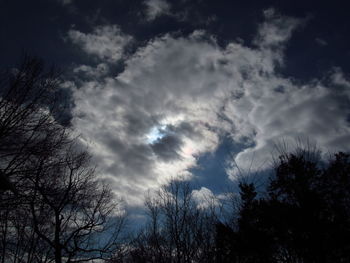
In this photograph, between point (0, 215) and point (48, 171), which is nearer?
point (0, 215)

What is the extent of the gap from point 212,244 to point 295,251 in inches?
262

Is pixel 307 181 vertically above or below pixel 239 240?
above

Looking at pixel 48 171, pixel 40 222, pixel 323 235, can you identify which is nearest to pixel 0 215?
pixel 48 171

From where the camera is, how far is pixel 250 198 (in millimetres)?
21750

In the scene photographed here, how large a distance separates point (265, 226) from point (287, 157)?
8377mm

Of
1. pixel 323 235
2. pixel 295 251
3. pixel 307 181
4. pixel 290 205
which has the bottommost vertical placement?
pixel 295 251

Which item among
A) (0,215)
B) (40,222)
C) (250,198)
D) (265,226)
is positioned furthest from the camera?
(250,198)

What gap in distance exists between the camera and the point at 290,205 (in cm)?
1795

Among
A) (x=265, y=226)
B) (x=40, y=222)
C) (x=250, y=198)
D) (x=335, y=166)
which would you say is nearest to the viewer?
(x=40, y=222)

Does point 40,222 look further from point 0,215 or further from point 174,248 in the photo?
point 174,248

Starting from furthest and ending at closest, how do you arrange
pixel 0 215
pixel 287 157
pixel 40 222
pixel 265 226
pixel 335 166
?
pixel 265 226 → pixel 335 166 → pixel 287 157 → pixel 40 222 → pixel 0 215

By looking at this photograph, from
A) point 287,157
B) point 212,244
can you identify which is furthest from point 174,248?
point 287,157

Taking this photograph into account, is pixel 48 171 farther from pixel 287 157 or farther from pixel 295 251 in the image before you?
pixel 295 251

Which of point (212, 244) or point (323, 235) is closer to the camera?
point (323, 235)
